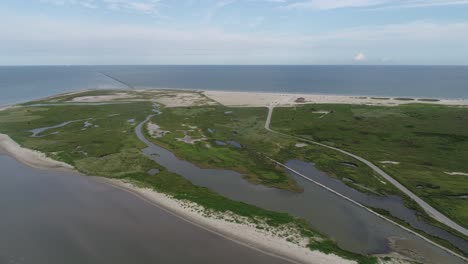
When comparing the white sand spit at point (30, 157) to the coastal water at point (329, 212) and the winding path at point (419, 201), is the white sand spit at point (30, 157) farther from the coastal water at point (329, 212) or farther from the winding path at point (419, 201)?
the winding path at point (419, 201)

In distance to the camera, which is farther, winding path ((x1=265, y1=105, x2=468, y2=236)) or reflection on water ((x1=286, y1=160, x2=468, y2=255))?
winding path ((x1=265, y1=105, x2=468, y2=236))

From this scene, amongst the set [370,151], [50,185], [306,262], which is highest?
[370,151]

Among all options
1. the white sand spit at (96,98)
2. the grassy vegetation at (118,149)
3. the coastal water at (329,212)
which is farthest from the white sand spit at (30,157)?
the white sand spit at (96,98)

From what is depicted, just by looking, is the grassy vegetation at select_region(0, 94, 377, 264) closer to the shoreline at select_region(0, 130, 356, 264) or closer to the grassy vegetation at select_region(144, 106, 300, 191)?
the grassy vegetation at select_region(144, 106, 300, 191)

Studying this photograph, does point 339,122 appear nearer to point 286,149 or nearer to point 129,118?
point 286,149

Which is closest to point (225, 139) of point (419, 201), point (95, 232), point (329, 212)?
point (329, 212)

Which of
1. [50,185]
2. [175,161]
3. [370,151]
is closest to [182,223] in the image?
[175,161]

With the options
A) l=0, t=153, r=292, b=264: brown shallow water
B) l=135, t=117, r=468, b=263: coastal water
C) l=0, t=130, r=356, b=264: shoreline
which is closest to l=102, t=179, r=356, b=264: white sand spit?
l=0, t=130, r=356, b=264: shoreline
